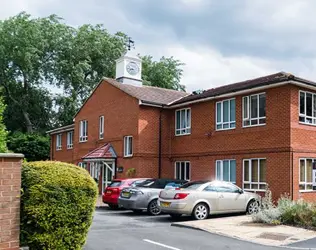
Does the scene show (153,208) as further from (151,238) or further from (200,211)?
(151,238)

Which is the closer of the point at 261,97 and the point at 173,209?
the point at 173,209

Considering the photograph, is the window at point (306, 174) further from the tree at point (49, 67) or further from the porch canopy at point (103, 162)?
the tree at point (49, 67)

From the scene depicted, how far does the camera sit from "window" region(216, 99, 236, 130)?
19.4m

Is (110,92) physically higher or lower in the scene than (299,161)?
higher

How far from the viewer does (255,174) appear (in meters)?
18.0

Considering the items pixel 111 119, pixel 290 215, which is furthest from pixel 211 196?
pixel 111 119

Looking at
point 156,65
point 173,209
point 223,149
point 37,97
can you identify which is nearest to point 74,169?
point 173,209

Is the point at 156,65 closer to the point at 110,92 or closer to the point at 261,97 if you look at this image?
the point at 110,92

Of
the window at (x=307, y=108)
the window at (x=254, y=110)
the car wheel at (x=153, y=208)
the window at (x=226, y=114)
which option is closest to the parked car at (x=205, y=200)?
the car wheel at (x=153, y=208)

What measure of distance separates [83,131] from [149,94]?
23.8 ft

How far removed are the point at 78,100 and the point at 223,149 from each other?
26.7 meters

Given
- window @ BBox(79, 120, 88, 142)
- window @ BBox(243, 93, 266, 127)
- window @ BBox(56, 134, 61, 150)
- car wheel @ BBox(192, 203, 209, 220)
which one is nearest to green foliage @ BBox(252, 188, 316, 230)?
car wheel @ BBox(192, 203, 209, 220)

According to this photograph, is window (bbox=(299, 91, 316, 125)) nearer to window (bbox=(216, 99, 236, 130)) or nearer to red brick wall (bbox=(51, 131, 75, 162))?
Result: window (bbox=(216, 99, 236, 130))

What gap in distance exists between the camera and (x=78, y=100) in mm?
43344
